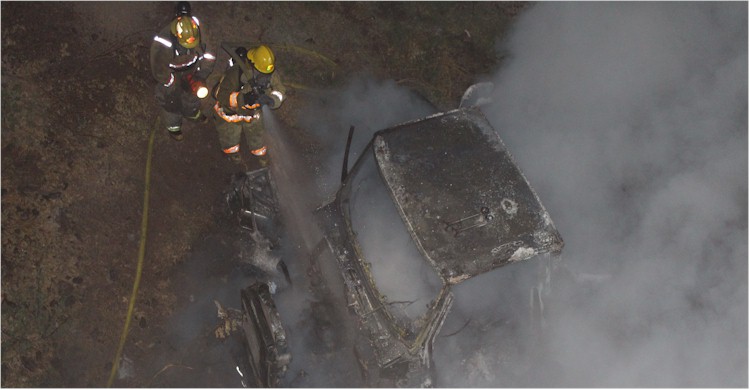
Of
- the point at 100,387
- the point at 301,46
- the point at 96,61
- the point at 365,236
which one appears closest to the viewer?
the point at 365,236

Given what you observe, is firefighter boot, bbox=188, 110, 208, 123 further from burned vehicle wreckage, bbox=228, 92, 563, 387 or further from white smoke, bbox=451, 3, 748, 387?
white smoke, bbox=451, 3, 748, 387

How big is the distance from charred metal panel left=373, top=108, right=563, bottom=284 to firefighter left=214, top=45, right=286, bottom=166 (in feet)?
4.05

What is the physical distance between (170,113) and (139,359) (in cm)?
243

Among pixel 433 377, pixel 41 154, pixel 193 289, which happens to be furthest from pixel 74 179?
pixel 433 377

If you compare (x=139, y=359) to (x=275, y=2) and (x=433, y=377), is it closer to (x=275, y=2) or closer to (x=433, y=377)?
(x=433, y=377)

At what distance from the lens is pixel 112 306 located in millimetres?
5648

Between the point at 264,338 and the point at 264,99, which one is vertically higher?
the point at 264,99

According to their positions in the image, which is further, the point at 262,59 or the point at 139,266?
the point at 139,266

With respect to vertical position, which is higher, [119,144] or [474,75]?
[474,75]

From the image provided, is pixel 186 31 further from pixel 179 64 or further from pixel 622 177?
pixel 622 177

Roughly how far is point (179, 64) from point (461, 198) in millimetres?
2858

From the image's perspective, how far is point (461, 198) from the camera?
14.6ft

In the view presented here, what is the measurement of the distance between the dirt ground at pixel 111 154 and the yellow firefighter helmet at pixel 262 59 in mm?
1587

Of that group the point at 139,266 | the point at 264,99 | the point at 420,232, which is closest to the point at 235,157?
the point at 264,99
